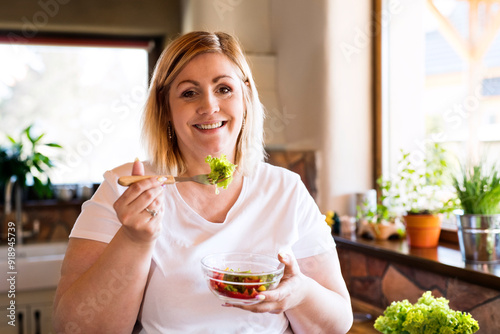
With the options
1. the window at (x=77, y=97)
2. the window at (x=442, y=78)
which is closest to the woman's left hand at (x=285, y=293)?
the window at (x=442, y=78)

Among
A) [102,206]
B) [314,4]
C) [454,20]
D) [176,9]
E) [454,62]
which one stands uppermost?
[176,9]

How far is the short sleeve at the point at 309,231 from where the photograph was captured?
148cm

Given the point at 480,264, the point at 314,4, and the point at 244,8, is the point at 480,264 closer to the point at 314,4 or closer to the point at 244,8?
the point at 314,4

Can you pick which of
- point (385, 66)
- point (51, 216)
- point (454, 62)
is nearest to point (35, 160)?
point (51, 216)

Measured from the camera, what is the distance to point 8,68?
152 inches

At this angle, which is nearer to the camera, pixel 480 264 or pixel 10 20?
pixel 480 264

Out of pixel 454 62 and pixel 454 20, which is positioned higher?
pixel 454 20

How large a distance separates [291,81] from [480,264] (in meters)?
1.81

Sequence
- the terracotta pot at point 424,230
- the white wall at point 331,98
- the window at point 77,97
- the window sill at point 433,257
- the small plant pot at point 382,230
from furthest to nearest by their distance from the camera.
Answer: the window at point 77,97
the white wall at point 331,98
the small plant pot at point 382,230
the terracotta pot at point 424,230
the window sill at point 433,257

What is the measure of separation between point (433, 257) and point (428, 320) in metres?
0.69

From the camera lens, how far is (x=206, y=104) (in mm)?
1396

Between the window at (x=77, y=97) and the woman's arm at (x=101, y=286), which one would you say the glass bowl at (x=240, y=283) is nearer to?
the woman's arm at (x=101, y=286)

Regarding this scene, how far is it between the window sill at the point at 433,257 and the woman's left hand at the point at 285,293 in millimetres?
827

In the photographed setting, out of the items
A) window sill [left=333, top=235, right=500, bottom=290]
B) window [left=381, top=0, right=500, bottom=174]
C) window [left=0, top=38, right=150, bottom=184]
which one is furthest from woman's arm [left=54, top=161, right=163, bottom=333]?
window [left=0, top=38, right=150, bottom=184]
